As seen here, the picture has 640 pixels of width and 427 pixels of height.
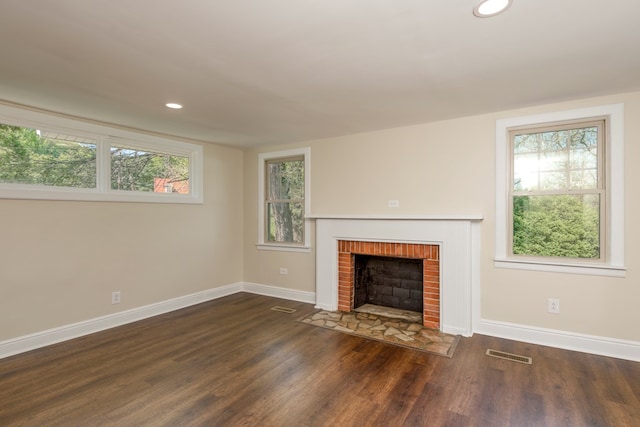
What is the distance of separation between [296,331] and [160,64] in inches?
111

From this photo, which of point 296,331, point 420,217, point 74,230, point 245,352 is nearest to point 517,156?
point 420,217

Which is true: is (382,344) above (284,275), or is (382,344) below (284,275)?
below

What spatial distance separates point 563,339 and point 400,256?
1.73 metres

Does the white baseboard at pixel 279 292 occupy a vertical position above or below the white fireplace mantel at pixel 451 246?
below

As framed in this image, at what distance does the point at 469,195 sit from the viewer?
362 centimetres

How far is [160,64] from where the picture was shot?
227 centimetres

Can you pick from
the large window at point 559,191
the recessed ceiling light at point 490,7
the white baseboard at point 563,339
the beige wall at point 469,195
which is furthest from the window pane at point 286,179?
the recessed ceiling light at point 490,7

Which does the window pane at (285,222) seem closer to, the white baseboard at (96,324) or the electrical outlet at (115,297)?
the white baseboard at (96,324)

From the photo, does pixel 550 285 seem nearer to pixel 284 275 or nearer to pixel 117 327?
pixel 284 275

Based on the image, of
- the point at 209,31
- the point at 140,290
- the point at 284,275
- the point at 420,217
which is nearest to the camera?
the point at 209,31

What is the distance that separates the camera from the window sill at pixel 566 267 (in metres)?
2.96

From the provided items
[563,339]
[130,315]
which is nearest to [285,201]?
[130,315]

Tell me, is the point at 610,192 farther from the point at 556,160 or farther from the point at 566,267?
the point at 566,267

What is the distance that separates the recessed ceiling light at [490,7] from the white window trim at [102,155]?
3.83 meters
